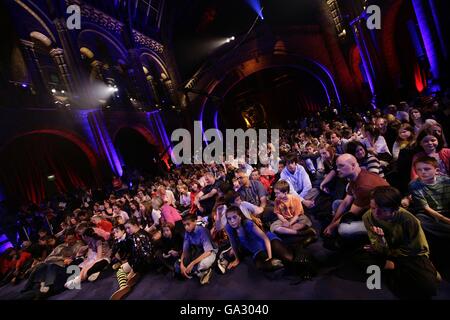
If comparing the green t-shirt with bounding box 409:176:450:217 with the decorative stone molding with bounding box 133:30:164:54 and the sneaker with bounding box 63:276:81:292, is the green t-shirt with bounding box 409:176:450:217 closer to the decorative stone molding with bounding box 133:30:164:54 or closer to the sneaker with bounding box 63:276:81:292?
the sneaker with bounding box 63:276:81:292

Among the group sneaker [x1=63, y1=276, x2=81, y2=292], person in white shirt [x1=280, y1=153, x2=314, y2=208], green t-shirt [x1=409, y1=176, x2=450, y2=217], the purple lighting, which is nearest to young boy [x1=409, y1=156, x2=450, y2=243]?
green t-shirt [x1=409, y1=176, x2=450, y2=217]

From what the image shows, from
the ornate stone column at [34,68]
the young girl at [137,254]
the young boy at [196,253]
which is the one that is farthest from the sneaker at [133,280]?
the ornate stone column at [34,68]

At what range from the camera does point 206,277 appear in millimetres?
3990

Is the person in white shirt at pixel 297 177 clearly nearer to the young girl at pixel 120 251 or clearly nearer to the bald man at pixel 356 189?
the bald man at pixel 356 189

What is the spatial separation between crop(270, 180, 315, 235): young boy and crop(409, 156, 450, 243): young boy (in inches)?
63.6

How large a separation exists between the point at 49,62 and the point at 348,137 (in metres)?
15.3

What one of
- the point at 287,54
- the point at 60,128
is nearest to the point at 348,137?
the point at 60,128

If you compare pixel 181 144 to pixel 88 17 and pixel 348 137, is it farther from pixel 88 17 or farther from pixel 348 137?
pixel 348 137

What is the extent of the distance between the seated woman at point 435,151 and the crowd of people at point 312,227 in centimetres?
1

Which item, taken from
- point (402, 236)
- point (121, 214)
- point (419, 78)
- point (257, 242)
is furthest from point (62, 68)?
point (419, 78)

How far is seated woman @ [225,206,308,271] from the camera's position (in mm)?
3637

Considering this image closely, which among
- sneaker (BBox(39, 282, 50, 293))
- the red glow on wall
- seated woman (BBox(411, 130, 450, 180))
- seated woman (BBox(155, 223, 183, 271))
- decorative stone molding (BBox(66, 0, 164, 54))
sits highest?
decorative stone molding (BBox(66, 0, 164, 54))

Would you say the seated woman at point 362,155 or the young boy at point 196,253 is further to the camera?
the seated woman at point 362,155

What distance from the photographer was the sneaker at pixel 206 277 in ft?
12.9
